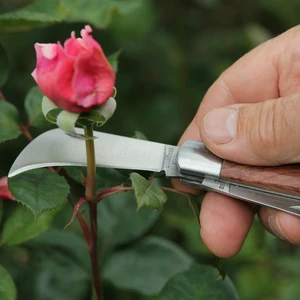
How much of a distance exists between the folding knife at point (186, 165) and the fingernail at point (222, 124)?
4 centimetres

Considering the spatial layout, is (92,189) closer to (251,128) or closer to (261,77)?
(251,128)

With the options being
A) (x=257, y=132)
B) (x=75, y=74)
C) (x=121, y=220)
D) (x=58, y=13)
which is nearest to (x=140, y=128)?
(x=121, y=220)

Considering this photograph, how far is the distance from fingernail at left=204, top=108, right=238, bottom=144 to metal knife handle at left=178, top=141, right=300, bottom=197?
4cm

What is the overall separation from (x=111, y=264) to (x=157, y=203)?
0.55m

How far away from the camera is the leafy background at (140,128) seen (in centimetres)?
107

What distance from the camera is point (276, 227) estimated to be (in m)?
1.06

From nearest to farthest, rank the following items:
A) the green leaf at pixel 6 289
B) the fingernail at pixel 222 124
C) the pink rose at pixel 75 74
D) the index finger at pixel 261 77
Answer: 1. the pink rose at pixel 75 74
2. the green leaf at pixel 6 289
3. the fingernail at pixel 222 124
4. the index finger at pixel 261 77

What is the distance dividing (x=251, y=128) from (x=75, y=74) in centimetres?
40

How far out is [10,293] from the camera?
0.92 meters

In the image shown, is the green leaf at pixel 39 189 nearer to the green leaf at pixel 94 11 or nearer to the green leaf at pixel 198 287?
the green leaf at pixel 198 287

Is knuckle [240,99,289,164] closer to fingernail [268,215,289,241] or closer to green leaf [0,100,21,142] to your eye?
fingernail [268,215,289,241]

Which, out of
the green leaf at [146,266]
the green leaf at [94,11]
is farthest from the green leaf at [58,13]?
the green leaf at [146,266]

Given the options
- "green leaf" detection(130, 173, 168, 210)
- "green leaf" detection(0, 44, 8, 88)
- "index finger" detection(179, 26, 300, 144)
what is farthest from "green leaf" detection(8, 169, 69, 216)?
"index finger" detection(179, 26, 300, 144)

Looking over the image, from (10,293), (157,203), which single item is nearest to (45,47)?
(157,203)
